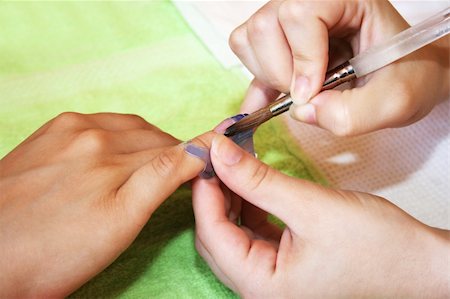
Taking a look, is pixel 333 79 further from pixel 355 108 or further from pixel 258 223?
pixel 258 223

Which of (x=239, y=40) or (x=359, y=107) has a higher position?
(x=239, y=40)

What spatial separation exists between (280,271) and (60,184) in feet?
0.97

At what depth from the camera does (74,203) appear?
0.66 meters

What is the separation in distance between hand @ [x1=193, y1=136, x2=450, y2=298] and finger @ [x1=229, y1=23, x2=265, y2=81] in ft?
0.72

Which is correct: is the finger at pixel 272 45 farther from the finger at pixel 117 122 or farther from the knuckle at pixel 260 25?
the finger at pixel 117 122

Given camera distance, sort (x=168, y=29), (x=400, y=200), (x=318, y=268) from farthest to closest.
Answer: (x=168, y=29) < (x=400, y=200) < (x=318, y=268)

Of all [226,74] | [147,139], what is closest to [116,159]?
[147,139]

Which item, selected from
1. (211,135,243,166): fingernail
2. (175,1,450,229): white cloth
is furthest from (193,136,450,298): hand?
(175,1,450,229): white cloth

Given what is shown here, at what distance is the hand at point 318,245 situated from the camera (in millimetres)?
620

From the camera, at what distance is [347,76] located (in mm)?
706

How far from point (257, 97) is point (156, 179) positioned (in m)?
0.28

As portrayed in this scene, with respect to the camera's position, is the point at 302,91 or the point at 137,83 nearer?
the point at 302,91

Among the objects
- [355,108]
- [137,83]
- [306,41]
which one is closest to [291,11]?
[306,41]

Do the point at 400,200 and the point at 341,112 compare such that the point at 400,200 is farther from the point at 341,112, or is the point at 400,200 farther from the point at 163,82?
the point at 163,82
